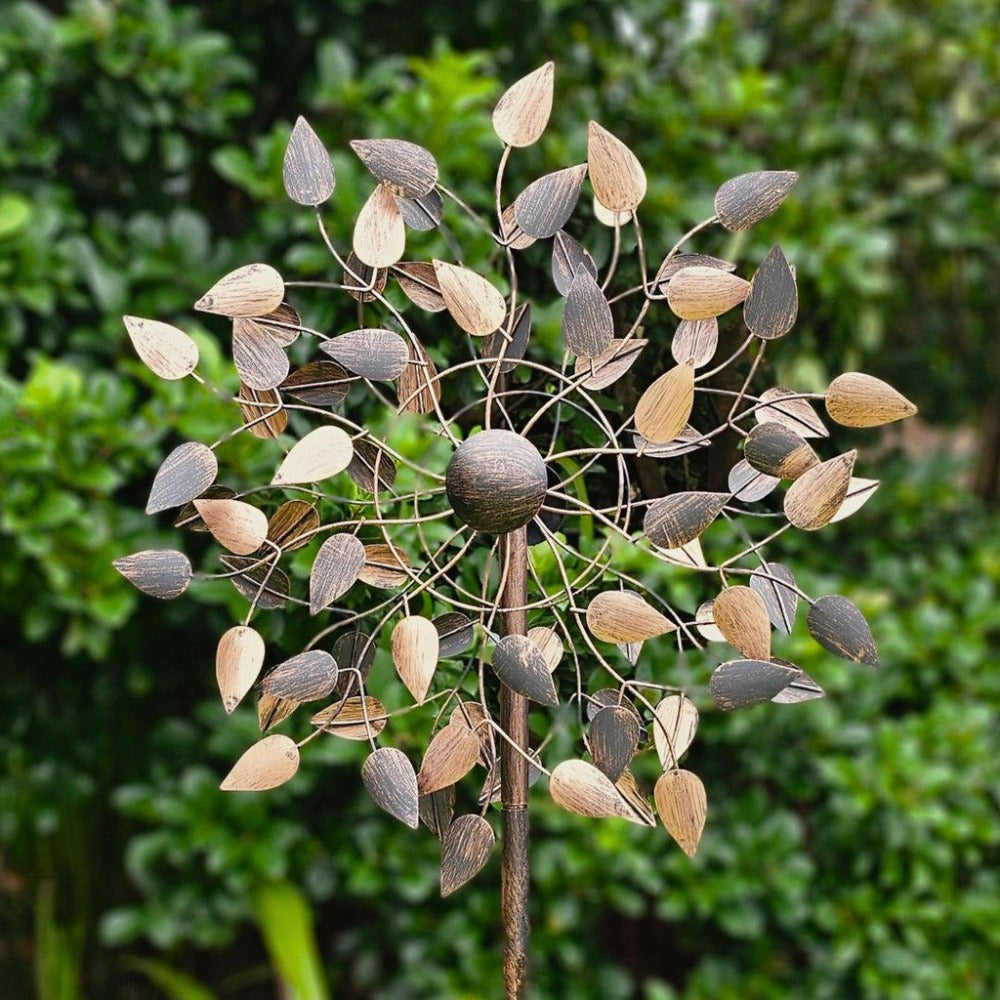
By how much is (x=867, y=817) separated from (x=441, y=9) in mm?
1145

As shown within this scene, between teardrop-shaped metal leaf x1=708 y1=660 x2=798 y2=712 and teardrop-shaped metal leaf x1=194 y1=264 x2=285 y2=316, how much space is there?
0.28 metres

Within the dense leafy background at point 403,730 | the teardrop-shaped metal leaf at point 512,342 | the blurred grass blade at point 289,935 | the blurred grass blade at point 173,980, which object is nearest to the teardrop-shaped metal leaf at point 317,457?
the teardrop-shaped metal leaf at point 512,342

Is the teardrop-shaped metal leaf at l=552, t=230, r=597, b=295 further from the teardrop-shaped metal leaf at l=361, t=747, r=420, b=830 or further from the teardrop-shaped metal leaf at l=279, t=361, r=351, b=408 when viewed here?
the teardrop-shaped metal leaf at l=361, t=747, r=420, b=830

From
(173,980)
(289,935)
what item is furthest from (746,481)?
(173,980)

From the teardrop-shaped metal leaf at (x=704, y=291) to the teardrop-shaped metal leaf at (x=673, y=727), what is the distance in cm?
19

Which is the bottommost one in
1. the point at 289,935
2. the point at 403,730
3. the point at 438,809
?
the point at 289,935

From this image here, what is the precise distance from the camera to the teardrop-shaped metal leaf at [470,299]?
50cm

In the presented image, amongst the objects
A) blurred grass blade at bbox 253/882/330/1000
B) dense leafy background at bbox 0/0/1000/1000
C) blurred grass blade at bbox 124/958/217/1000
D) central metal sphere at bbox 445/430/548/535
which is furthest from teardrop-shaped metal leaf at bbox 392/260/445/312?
blurred grass blade at bbox 124/958/217/1000

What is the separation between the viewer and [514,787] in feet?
1.73

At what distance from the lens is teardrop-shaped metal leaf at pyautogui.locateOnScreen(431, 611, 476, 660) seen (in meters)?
0.54

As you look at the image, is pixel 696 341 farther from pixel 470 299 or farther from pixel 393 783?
pixel 393 783

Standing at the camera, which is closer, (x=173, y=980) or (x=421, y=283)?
(x=421, y=283)

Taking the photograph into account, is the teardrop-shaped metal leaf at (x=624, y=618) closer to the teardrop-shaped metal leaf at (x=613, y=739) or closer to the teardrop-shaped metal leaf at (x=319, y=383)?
the teardrop-shaped metal leaf at (x=613, y=739)

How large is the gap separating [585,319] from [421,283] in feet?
0.34
